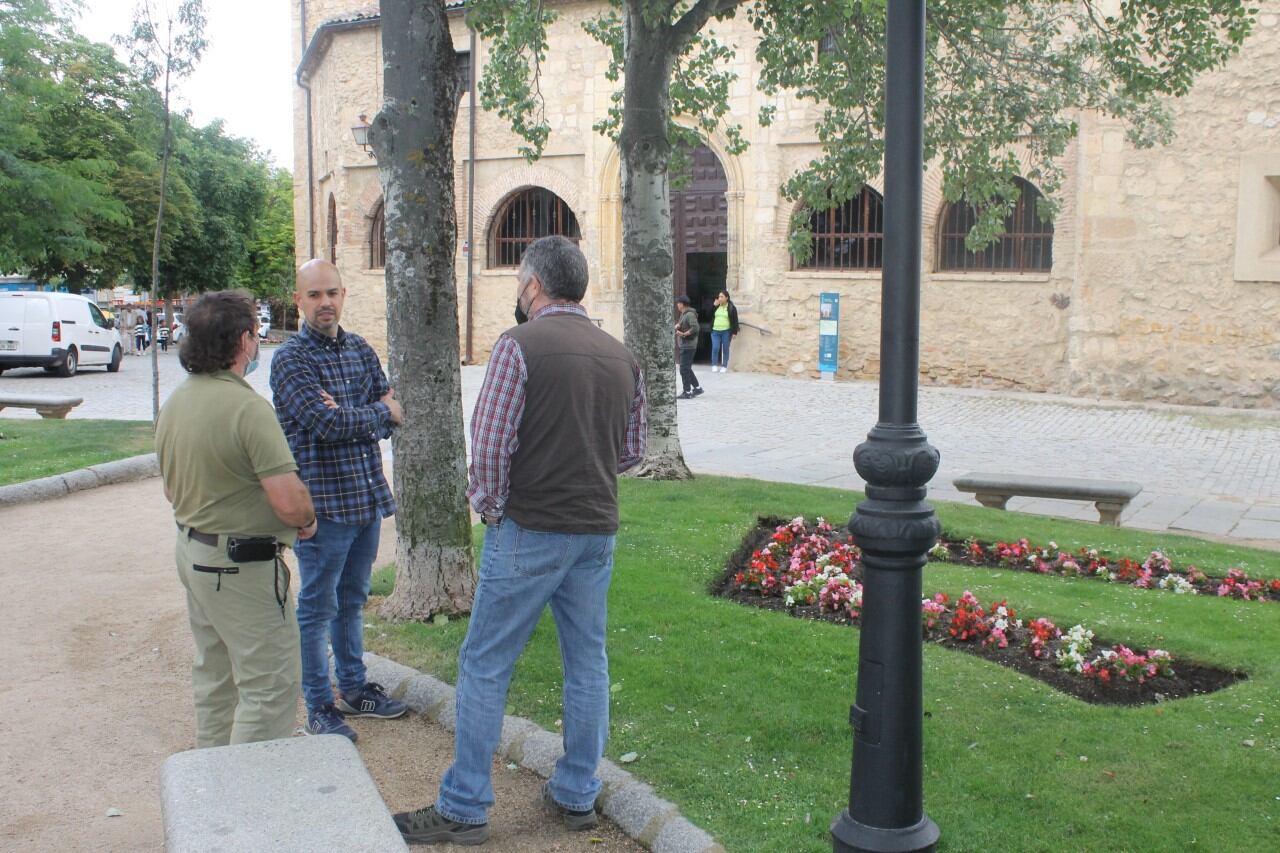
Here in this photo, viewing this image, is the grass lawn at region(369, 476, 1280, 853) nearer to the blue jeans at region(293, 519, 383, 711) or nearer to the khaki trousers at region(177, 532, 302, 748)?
the blue jeans at region(293, 519, 383, 711)

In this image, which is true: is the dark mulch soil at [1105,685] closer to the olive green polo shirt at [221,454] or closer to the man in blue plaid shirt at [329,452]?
the man in blue plaid shirt at [329,452]

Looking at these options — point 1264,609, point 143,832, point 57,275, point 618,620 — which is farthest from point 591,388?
point 57,275

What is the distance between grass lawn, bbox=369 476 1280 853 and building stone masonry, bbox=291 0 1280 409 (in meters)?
11.8

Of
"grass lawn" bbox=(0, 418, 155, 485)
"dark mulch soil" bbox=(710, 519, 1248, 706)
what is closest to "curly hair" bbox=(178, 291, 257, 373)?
"dark mulch soil" bbox=(710, 519, 1248, 706)

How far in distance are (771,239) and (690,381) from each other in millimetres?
4317

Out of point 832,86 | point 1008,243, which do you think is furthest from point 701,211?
point 832,86

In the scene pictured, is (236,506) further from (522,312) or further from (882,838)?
(882,838)

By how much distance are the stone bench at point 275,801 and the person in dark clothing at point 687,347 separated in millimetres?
16053

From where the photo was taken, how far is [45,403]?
51.3 ft

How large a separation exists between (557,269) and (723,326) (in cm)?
1864

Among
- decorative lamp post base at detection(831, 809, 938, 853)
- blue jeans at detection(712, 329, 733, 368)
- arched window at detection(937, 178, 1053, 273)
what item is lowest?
decorative lamp post base at detection(831, 809, 938, 853)

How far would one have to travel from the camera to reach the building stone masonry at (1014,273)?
17.3 meters

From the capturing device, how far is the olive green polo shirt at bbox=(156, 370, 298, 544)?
3.67 metres

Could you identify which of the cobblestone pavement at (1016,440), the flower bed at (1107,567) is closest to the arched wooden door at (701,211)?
the cobblestone pavement at (1016,440)
